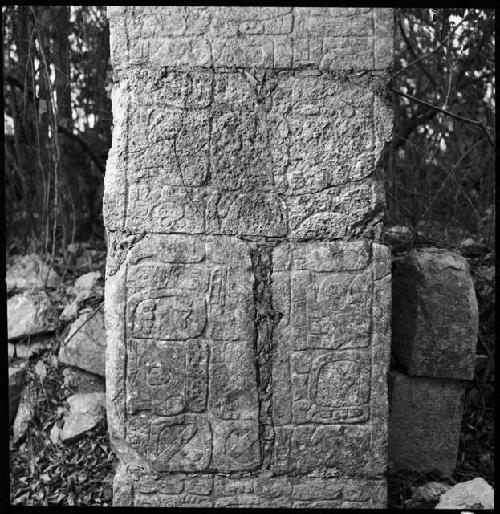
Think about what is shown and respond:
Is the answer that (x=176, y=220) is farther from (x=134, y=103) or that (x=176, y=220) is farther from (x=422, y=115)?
(x=422, y=115)

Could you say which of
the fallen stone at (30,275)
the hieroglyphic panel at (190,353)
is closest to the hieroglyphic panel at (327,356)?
the hieroglyphic panel at (190,353)

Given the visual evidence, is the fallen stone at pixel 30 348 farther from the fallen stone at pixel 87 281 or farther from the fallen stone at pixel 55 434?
the fallen stone at pixel 55 434

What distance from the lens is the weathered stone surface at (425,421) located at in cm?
348

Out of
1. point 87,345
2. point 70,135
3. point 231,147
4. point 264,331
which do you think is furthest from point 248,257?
point 70,135

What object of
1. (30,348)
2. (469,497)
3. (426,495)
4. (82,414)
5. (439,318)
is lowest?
(426,495)

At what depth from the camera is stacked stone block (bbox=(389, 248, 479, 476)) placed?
3.42m

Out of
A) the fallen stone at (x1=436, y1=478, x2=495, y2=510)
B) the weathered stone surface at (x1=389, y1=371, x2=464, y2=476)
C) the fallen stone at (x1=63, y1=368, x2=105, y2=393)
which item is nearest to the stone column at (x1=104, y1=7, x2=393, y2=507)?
the fallen stone at (x1=436, y1=478, x2=495, y2=510)

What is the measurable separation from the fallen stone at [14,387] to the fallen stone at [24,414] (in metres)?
0.02

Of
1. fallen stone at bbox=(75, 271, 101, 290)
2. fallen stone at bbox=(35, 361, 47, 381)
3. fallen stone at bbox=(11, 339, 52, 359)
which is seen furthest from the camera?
fallen stone at bbox=(75, 271, 101, 290)

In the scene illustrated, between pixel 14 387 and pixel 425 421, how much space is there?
2.12 meters

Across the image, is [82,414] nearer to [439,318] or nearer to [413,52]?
[439,318]

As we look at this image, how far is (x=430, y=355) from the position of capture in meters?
3.43

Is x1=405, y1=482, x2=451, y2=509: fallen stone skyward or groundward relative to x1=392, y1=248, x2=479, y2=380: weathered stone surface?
groundward

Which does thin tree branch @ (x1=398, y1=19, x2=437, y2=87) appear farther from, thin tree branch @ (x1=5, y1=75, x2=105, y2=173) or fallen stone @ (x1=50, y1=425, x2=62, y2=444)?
fallen stone @ (x1=50, y1=425, x2=62, y2=444)
